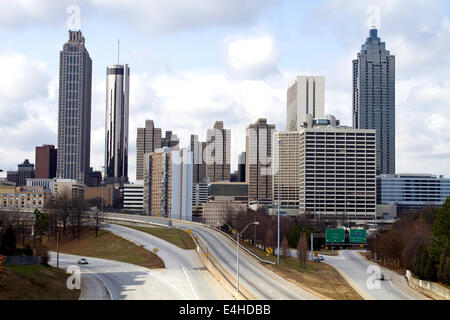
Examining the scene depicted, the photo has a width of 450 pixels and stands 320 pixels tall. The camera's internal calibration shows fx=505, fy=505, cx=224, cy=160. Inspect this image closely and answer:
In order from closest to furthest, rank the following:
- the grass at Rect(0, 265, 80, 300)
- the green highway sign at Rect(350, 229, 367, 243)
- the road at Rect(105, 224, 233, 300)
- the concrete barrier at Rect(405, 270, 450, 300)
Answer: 1. the grass at Rect(0, 265, 80, 300)
2. the road at Rect(105, 224, 233, 300)
3. the concrete barrier at Rect(405, 270, 450, 300)
4. the green highway sign at Rect(350, 229, 367, 243)

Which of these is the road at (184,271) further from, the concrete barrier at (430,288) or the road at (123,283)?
the concrete barrier at (430,288)

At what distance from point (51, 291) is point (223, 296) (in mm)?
15333

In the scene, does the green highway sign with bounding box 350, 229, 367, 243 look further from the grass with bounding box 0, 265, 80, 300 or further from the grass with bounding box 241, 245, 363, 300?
the grass with bounding box 0, 265, 80, 300

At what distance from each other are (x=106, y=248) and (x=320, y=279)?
40888 millimetres

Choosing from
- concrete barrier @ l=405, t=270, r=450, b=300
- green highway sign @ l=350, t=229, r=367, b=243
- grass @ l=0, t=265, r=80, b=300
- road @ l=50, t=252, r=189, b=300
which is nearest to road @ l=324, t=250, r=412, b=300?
concrete barrier @ l=405, t=270, r=450, b=300

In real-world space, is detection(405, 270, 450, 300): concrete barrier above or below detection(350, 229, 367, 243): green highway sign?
below

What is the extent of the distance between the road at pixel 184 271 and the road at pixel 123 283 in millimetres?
1002

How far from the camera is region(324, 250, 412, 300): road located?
53828mm

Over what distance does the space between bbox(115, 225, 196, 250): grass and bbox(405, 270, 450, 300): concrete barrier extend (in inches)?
1385

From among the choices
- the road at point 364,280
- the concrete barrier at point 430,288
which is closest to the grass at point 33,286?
the road at point 364,280

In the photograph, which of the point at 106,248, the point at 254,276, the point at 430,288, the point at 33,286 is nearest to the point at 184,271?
the point at 254,276

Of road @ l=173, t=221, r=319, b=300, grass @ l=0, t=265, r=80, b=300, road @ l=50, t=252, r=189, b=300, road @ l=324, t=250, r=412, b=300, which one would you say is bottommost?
road @ l=324, t=250, r=412, b=300
